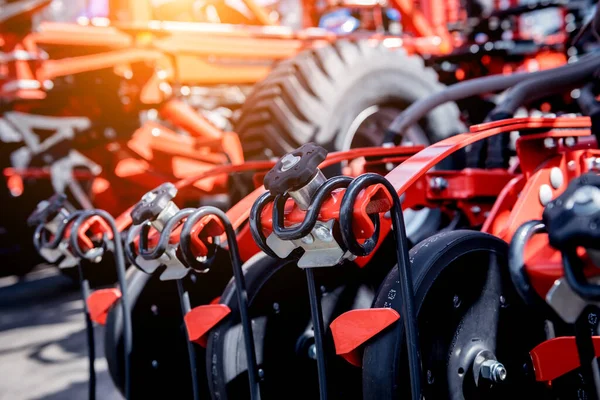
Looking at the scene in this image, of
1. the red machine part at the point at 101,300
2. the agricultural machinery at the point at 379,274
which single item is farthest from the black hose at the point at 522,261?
the red machine part at the point at 101,300

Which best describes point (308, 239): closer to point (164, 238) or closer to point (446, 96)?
point (164, 238)

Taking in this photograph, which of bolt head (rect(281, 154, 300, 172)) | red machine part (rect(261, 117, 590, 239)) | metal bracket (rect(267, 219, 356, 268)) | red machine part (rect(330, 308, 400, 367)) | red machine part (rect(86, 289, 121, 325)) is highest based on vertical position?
bolt head (rect(281, 154, 300, 172))

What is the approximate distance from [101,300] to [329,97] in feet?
5.53

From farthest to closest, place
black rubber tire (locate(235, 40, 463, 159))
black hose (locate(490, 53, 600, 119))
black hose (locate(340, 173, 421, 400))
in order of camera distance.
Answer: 1. black rubber tire (locate(235, 40, 463, 159))
2. black hose (locate(490, 53, 600, 119))
3. black hose (locate(340, 173, 421, 400))

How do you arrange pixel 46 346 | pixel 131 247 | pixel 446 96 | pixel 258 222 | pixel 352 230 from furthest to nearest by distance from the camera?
pixel 46 346 < pixel 446 96 < pixel 131 247 < pixel 258 222 < pixel 352 230

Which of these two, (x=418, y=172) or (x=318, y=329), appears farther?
(x=418, y=172)

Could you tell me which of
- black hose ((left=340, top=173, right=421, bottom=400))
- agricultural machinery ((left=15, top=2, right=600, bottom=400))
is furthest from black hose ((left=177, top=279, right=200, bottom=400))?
black hose ((left=340, top=173, right=421, bottom=400))

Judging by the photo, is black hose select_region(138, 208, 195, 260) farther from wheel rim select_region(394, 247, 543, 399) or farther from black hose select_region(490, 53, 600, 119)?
black hose select_region(490, 53, 600, 119)

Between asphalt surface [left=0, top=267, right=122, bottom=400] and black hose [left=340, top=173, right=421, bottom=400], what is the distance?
5.05ft

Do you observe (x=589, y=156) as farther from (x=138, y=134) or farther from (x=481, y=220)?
(x=138, y=134)

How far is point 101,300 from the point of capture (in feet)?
5.99

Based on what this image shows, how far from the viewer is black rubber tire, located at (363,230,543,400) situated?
1178mm

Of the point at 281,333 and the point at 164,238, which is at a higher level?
the point at 164,238

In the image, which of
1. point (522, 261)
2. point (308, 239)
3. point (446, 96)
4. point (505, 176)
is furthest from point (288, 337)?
point (446, 96)
